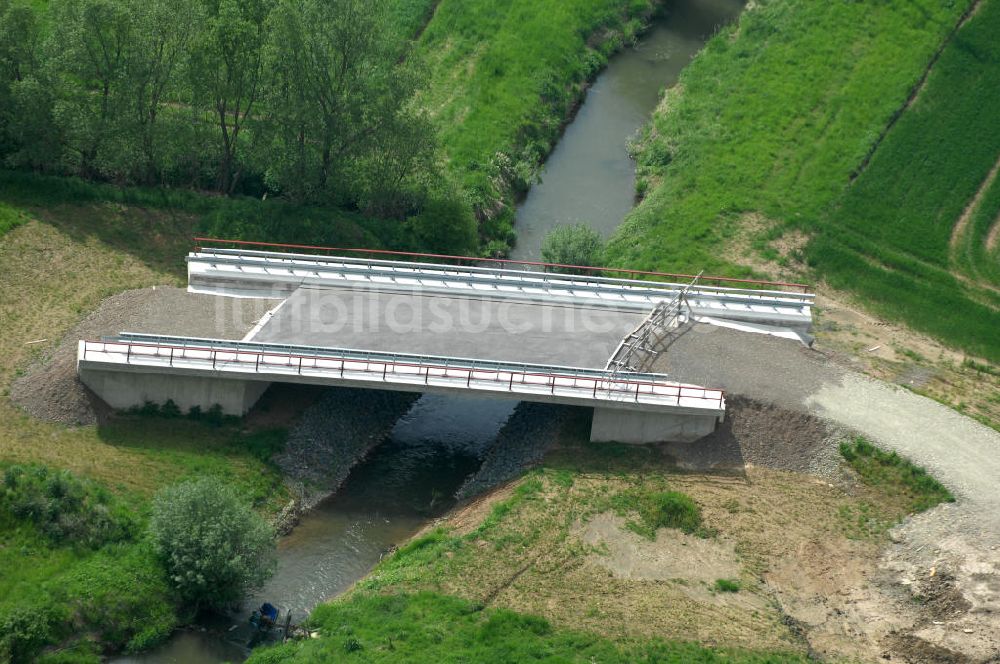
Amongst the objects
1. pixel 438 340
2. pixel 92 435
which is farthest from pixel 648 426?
pixel 92 435

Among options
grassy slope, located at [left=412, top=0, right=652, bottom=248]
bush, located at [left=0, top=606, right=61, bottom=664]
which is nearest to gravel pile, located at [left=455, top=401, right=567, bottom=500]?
bush, located at [left=0, top=606, right=61, bottom=664]

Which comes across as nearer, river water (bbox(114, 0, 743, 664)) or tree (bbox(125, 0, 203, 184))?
river water (bbox(114, 0, 743, 664))

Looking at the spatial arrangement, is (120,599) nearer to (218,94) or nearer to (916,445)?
(218,94)

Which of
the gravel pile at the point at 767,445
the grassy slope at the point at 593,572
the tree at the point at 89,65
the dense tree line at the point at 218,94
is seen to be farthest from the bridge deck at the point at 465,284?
the tree at the point at 89,65

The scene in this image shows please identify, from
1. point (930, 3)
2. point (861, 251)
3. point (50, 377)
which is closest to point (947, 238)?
point (861, 251)

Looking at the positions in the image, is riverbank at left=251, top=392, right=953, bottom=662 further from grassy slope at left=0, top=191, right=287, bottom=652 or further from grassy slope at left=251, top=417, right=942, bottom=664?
grassy slope at left=0, top=191, right=287, bottom=652

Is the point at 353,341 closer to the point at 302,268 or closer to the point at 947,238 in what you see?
the point at 302,268
